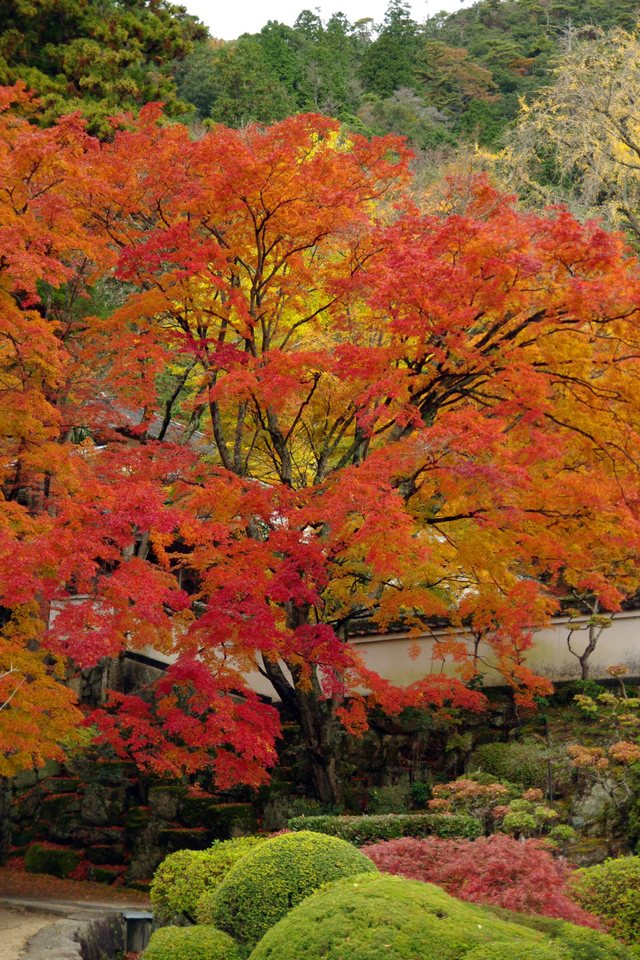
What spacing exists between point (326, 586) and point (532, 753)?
11.9 ft

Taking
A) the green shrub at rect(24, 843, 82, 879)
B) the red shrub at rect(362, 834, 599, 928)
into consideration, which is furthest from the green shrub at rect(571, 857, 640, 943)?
the green shrub at rect(24, 843, 82, 879)

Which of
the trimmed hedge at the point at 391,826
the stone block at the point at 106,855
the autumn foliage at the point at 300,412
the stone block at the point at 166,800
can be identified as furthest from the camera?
the stone block at the point at 166,800

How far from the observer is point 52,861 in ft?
50.3

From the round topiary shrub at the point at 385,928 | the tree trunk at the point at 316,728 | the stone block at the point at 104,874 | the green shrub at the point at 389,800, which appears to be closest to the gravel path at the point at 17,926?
the stone block at the point at 104,874

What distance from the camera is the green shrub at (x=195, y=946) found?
7859mm

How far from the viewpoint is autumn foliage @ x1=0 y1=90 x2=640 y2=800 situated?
12.5 meters

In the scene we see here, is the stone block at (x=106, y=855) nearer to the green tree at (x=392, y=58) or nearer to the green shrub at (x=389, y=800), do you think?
the green shrub at (x=389, y=800)

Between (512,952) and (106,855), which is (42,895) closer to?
(106,855)

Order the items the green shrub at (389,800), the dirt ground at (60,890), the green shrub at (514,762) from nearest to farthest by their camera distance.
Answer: the dirt ground at (60,890) < the green shrub at (514,762) < the green shrub at (389,800)

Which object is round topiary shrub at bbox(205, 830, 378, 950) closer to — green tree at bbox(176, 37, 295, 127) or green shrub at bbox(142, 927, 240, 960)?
green shrub at bbox(142, 927, 240, 960)

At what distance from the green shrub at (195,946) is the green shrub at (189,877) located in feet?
4.95

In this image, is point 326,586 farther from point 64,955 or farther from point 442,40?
point 442,40

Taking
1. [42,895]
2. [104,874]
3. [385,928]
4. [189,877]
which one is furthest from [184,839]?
[385,928]

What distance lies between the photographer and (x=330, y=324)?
15.4 meters
